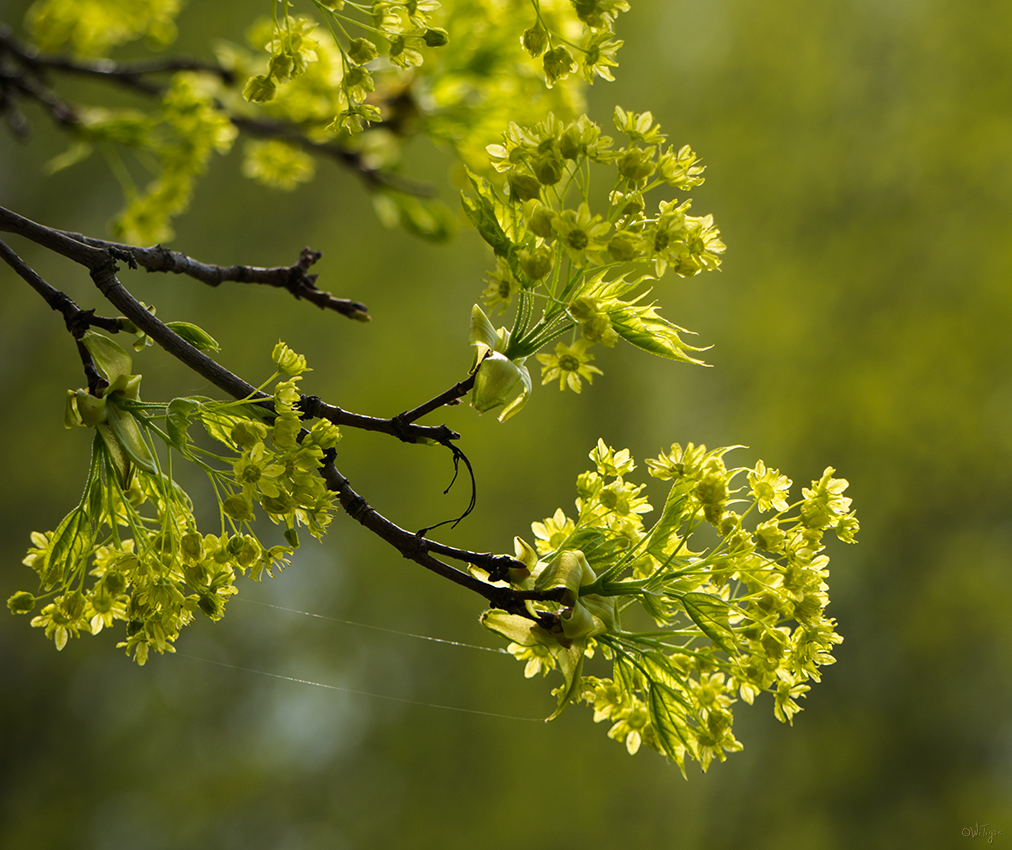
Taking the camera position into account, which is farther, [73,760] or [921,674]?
[73,760]

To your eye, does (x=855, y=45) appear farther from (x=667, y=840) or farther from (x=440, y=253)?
(x=667, y=840)

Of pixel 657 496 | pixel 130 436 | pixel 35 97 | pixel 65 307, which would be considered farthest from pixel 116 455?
pixel 657 496

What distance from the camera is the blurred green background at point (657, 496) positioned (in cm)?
297

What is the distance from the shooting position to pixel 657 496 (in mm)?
3318

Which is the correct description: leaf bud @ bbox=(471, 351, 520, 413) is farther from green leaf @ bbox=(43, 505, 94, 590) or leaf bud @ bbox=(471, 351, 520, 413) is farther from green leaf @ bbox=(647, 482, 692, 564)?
green leaf @ bbox=(43, 505, 94, 590)

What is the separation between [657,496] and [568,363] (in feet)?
9.39

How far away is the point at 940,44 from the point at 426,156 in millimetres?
2452

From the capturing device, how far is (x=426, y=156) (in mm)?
4281

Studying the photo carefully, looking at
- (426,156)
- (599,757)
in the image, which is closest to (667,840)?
(599,757)

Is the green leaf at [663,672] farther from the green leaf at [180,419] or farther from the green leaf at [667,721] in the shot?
the green leaf at [180,419]

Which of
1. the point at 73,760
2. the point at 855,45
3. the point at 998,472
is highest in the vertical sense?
the point at 855,45

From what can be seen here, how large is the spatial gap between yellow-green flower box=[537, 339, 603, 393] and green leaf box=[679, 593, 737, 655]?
0.17 m

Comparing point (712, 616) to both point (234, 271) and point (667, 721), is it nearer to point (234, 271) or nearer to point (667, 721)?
point (667, 721)

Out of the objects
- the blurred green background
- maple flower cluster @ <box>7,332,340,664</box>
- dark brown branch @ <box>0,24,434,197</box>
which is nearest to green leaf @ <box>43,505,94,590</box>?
maple flower cluster @ <box>7,332,340,664</box>
